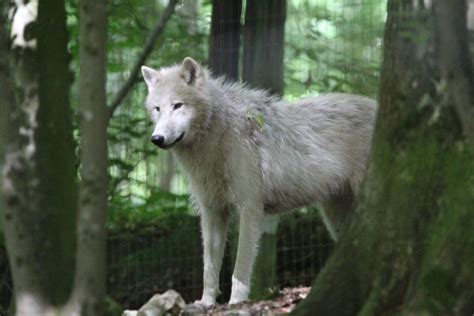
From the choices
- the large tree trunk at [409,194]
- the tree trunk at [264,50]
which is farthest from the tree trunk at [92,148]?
the tree trunk at [264,50]

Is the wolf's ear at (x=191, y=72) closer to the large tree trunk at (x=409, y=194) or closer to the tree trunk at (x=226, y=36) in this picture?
the tree trunk at (x=226, y=36)

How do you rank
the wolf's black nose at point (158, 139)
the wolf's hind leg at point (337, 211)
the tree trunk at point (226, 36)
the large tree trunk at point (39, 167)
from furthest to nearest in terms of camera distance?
the tree trunk at point (226, 36) < the wolf's hind leg at point (337, 211) < the wolf's black nose at point (158, 139) < the large tree trunk at point (39, 167)

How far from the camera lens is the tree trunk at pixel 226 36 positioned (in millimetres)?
8219

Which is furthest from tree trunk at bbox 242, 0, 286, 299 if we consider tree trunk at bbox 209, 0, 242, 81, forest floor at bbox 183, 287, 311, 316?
forest floor at bbox 183, 287, 311, 316

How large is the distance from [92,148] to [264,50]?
186 inches

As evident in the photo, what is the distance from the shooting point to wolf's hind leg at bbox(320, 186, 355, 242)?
24.7 ft

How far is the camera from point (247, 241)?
6.82 metres

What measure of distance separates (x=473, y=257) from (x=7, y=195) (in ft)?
7.12

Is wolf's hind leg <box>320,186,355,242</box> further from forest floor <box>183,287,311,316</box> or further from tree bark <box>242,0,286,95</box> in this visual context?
forest floor <box>183,287,311,316</box>

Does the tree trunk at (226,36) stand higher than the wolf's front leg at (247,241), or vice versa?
the tree trunk at (226,36)

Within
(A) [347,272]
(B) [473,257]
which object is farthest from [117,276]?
(B) [473,257]

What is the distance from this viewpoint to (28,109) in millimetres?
3939

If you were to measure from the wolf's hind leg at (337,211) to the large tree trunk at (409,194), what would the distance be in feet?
9.99

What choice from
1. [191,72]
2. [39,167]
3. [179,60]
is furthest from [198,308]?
[179,60]
